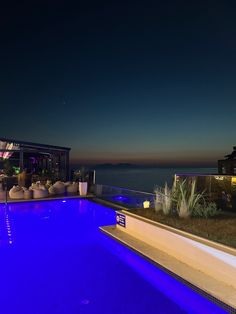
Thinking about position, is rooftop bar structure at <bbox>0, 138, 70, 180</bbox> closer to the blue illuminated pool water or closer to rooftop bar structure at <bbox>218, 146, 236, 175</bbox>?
the blue illuminated pool water

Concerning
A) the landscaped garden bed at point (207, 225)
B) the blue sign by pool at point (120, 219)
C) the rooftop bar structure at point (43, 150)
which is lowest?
the blue sign by pool at point (120, 219)

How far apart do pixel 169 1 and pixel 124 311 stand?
915 centimetres

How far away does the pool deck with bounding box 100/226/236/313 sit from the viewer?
2967 millimetres

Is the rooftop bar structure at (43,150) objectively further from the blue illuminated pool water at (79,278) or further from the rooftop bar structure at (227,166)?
the rooftop bar structure at (227,166)

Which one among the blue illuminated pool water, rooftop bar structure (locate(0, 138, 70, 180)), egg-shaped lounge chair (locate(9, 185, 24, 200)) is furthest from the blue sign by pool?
rooftop bar structure (locate(0, 138, 70, 180))

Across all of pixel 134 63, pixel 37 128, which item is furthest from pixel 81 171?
pixel 37 128

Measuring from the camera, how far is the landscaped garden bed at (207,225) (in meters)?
3.74

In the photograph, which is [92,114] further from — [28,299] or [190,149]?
[28,299]

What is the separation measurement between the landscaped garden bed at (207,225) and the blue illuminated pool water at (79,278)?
75 cm

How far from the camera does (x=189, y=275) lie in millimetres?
3518

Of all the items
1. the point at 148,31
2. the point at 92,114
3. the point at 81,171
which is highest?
the point at 148,31

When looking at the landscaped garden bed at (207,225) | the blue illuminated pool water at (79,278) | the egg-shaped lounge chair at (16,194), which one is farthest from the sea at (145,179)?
the egg-shaped lounge chair at (16,194)

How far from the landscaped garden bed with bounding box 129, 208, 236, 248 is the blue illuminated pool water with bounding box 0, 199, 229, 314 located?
0.75 m

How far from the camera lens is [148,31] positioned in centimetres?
1016
